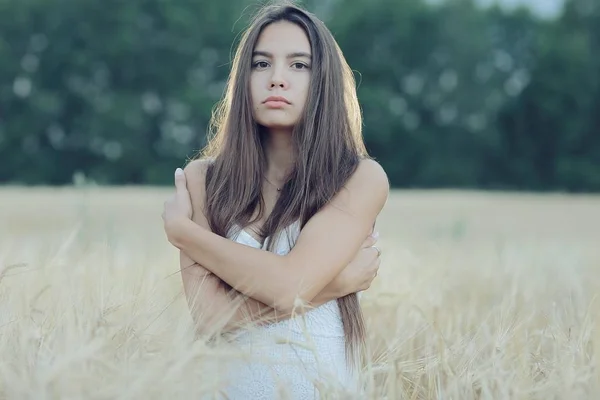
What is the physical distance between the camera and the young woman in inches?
80.7

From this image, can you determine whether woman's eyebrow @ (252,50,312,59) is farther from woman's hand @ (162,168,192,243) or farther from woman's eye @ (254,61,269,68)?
woman's hand @ (162,168,192,243)

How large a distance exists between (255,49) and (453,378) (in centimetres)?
96

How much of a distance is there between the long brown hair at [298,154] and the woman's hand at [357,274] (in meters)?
0.07

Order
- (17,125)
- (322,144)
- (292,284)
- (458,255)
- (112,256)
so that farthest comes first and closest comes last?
(17,125), (458,255), (112,256), (322,144), (292,284)

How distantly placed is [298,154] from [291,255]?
0.34 meters

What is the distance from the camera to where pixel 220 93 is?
2525 centimetres

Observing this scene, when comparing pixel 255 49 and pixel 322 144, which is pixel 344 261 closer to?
pixel 322 144

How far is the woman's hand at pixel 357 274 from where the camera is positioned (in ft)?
7.04

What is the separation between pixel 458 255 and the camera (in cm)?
468

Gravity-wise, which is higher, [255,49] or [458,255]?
[255,49]

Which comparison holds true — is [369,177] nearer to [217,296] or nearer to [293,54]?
[293,54]

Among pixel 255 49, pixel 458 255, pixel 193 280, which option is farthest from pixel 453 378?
pixel 458 255

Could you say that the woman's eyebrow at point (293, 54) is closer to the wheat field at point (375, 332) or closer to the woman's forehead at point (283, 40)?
the woman's forehead at point (283, 40)

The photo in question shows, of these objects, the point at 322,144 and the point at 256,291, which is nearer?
the point at 256,291
